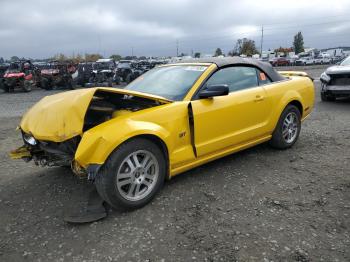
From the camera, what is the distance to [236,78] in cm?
453

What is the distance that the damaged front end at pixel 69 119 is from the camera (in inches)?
128

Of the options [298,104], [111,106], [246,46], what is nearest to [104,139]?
[111,106]

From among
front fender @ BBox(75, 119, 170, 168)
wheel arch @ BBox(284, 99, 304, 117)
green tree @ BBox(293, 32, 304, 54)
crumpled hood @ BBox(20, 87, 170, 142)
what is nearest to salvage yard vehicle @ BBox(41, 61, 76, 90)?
wheel arch @ BBox(284, 99, 304, 117)

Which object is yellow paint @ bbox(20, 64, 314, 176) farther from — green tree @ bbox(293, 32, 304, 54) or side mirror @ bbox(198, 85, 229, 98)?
green tree @ bbox(293, 32, 304, 54)

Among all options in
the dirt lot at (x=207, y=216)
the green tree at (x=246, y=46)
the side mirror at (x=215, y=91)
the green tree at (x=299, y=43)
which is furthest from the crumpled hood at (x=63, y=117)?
the green tree at (x=299, y=43)

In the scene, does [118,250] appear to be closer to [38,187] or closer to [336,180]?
[38,187]

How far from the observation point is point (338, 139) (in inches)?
229

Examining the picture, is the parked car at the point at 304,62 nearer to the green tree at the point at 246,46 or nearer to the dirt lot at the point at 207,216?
the green tree at the point at 246,46

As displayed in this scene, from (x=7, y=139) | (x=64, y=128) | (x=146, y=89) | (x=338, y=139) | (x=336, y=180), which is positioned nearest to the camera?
(x=64, y=128)

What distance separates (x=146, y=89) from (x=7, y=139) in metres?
3.66

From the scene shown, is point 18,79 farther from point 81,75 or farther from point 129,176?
point 129,176

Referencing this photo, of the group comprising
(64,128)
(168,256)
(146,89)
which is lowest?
(168,256)

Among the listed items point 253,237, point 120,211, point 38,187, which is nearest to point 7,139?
point 38,187

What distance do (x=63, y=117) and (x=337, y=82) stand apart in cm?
872
